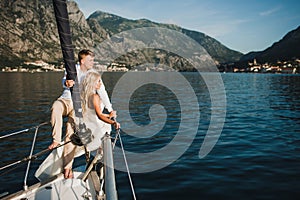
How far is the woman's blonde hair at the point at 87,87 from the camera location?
5.81m

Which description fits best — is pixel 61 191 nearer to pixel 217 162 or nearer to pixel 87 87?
pixel 87 87

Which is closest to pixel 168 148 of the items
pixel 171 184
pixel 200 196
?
pixel 171 184

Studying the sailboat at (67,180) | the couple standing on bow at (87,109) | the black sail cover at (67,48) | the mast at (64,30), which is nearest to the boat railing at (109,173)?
the sailboat at (67,180)

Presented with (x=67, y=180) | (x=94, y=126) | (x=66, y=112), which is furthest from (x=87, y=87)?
(x=67, y=180)

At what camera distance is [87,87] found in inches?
229

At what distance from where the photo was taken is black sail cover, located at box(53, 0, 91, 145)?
4.77 m

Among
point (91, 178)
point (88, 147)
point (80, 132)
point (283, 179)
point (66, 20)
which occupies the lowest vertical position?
point (283, 179)

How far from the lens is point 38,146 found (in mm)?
14125

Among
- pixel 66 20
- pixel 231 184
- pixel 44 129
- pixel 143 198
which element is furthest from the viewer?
pixel 44 129

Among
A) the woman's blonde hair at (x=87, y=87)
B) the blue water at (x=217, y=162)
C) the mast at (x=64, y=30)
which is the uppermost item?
the mast at (x=64, y=30)

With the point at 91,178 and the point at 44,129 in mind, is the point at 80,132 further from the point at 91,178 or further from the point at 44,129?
the point at 44,129

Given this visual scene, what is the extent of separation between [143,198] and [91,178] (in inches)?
111

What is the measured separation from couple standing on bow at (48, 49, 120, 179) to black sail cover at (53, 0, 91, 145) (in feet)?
0.69

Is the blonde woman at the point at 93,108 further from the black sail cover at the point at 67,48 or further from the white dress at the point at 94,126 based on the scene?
the black sail cover at the point at 67,48
